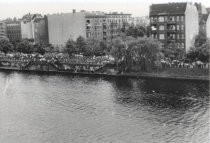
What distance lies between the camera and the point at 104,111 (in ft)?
234

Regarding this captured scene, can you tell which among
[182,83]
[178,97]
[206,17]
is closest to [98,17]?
[206,17]

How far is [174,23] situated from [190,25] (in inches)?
230

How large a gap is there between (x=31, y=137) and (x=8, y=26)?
490 feet

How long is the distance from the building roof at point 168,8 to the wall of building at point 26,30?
78.4 m

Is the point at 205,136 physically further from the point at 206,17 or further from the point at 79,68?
the point at 206,17

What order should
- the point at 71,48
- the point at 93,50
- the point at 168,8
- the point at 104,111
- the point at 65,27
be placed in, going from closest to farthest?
1. the point at 104,111
2. the point at 168,8
3. the point at 93,50
4. the point at 71,48
5. the point at 65,27

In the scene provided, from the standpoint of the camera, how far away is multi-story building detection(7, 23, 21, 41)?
7672 inches

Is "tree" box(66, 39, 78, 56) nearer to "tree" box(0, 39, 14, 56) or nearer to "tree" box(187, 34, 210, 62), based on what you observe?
"tree" box(0, 39, 14, 56)

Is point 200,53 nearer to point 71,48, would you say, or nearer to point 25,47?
point 71,48

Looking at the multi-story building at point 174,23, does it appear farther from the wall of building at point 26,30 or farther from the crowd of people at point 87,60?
the wall of building at point 26,30

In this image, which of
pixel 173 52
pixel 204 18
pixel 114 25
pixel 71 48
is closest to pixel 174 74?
pixel 173 52

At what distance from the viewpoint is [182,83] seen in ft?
307

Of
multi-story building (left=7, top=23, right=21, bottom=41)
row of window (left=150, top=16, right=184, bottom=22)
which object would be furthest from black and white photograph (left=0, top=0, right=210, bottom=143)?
multi-story building (left=7, top=23, right=21, bottom=41)

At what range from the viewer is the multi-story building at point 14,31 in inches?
7672
